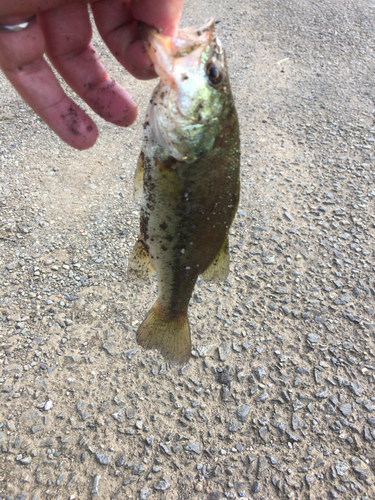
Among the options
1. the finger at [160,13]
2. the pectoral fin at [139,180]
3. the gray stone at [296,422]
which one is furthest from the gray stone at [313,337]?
the finger at [160,13]

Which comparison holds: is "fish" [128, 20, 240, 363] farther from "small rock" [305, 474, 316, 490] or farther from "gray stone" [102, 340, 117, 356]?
"small rock" [305, 474, 316, 490]

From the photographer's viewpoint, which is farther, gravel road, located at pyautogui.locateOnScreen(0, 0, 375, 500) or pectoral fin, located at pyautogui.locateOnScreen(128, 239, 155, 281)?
gravel road, located at pyautogui.locateOnScreen(0, 0, 375, 500)

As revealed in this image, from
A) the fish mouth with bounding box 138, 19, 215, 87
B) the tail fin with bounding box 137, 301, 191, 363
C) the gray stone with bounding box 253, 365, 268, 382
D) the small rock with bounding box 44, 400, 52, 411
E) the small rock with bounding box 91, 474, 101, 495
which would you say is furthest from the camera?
the gray stone with bounding box 253, 365, 268, 382

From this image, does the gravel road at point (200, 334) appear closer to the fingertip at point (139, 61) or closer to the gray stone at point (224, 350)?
the gray stone at point (224, 350)

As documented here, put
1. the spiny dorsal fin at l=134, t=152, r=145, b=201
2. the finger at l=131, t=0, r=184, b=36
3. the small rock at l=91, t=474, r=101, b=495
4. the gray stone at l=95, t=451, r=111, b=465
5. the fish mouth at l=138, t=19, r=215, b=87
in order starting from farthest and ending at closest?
the gray stone at l=95, t=451, r=111, b=465, the small rock at l=91, t=474, r=101, b=495, the spiny dorsal fin at l=134, t=152, r=145, b=201, the finger at l=131, t=0, r=184, b=36, the fish mouth at l=138, t=19, r=215, b=87

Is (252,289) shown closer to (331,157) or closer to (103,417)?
(103,417)

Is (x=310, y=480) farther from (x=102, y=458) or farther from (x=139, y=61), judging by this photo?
(x=139, y=61)

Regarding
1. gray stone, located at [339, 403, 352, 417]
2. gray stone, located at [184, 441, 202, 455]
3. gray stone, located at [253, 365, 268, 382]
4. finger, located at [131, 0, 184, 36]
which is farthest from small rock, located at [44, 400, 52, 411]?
finger, located at [131, 0, 184, 36]

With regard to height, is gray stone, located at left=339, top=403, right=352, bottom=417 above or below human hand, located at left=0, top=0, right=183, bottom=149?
below

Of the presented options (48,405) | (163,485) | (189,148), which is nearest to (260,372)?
(163,485)
